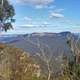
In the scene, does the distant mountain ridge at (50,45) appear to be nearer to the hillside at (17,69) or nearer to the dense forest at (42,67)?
the dense forest at (42,67)

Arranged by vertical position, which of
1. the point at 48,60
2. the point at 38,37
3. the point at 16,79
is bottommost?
the point at 16,79

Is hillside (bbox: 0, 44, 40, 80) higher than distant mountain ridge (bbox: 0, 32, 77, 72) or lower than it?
lower

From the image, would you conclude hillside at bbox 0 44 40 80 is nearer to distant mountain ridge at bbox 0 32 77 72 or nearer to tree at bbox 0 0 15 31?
distant mountain ridge at bbox 0 32 77 72

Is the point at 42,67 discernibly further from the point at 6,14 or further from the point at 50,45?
the point at 6,14

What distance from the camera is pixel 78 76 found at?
7.20m

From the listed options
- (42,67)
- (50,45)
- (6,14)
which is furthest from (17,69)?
(6,14)

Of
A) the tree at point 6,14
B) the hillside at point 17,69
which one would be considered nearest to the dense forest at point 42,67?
the hillside at point 17,69

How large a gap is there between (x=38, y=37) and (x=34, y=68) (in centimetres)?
238

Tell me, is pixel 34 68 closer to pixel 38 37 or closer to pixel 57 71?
pixel 57 71

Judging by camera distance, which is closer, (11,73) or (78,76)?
(78,76)

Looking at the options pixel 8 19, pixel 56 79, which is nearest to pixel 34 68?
pixel 56 79

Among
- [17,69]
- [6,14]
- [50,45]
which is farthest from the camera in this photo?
[6,14]

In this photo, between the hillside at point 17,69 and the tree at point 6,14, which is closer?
the hillside at point 17,69

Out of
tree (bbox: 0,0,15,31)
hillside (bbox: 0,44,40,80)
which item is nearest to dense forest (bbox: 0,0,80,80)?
hillside (bbox: 0,44,40,80)
